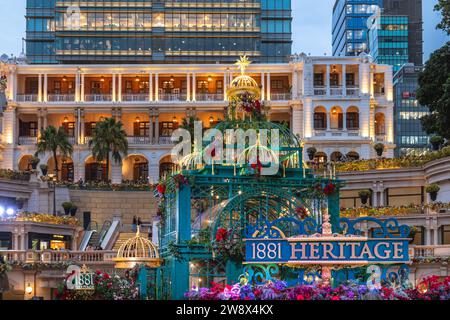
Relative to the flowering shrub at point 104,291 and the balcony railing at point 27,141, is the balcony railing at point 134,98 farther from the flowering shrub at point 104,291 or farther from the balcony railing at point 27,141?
the flowering shrub at point 104,291

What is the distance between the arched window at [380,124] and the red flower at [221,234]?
3154 inches

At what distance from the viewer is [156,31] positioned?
12694 cm

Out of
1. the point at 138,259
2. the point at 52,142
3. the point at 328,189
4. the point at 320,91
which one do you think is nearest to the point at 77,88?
the point at 52,142

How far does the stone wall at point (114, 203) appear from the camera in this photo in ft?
276

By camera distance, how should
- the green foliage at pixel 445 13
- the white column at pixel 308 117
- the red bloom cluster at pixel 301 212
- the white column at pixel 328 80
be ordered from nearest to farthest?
the red bloom cluster at pixel 301 212
the green foliage at pixel 445 13
the white column at pixel 308 117
the white column at pixel 328 80

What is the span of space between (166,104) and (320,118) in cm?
1828

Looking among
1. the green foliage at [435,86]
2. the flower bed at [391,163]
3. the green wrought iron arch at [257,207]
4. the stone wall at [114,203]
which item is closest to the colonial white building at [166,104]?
the stone wall at [114,203]

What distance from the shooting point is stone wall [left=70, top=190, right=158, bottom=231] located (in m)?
84.1

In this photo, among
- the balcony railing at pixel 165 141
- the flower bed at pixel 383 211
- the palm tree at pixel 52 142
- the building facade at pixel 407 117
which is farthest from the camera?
the building facade at pixel 407 117

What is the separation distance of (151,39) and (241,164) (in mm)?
98125

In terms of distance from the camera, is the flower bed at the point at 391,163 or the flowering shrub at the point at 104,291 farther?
the flower bed at the point at 391,163

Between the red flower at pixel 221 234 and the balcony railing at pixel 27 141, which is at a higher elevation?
the balcony railing at pixel 27 141
